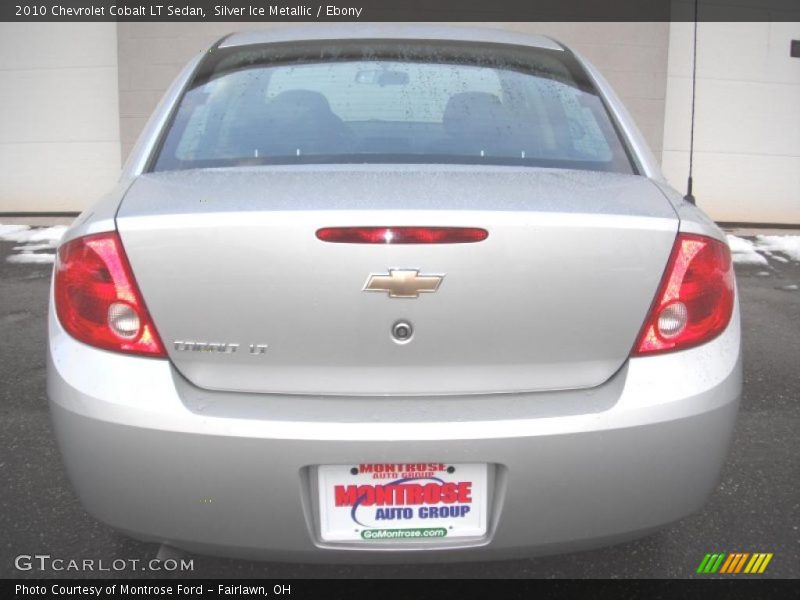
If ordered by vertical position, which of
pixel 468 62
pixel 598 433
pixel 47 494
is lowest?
pixel 47 494

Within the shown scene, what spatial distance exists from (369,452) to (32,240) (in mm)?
6810

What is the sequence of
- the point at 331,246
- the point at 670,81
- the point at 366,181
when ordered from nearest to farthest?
1. the point at 331,246
2. the point at 366,181
3. the point at 670,81

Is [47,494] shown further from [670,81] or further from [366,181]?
[670,81]

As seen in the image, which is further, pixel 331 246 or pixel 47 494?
pixel 47 494

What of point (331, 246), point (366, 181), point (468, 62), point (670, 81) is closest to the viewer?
point (331, 246)

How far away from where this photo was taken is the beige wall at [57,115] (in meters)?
8.17

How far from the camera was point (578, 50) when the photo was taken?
7965mm

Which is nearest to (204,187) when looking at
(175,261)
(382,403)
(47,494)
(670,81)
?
(175,261)

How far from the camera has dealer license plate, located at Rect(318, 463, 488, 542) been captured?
5.22ft

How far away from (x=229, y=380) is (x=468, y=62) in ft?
4.50

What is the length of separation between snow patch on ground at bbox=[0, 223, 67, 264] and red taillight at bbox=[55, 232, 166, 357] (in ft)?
16.8

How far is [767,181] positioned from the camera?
27.0 ft
